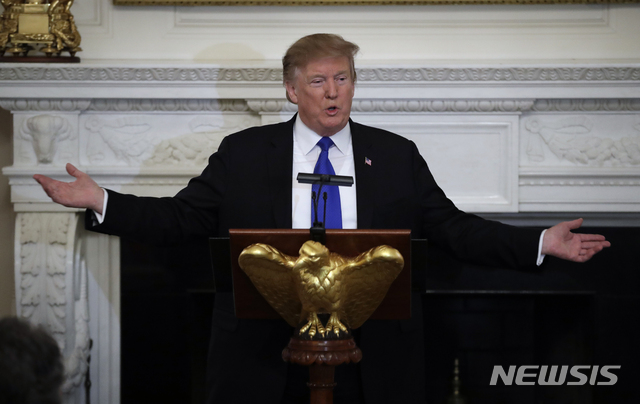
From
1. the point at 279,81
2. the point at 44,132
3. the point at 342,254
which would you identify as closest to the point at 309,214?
the point at 342,254

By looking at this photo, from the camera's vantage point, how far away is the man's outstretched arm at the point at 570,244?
1.95 metres

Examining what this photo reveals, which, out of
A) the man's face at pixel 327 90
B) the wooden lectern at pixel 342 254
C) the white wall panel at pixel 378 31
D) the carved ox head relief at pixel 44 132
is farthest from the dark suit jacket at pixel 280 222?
the carved ox head relief at pixel 44 132

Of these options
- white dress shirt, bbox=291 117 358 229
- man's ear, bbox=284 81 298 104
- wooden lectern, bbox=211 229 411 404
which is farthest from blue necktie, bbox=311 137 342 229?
wooden lectern, bbox=211 229 411 404

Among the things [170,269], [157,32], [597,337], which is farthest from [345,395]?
[157,32]

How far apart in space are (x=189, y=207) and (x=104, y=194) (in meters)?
0.30

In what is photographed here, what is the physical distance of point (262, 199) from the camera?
83.7 inches

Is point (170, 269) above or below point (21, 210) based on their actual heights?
below

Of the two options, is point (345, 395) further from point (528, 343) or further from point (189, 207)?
point (528, 343)

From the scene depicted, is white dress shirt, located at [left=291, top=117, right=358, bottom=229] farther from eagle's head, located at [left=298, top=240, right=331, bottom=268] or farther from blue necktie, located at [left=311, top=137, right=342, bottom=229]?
eagle's head, located at [left=298, top=240, right=331, bottom=268]

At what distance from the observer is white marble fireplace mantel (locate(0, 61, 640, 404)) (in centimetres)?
276

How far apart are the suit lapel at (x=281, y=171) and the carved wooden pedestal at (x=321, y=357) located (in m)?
0.64

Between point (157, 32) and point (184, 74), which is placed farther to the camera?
point (157, 32)

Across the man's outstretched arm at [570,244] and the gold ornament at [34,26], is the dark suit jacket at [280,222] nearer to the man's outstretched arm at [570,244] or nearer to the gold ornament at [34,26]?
the man's outstretched arm at [570,244]

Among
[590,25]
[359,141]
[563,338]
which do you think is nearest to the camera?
[359,141]
